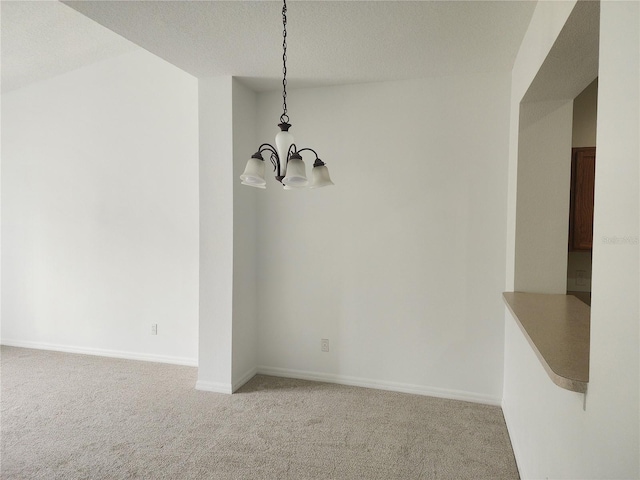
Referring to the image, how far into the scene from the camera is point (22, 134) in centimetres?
466

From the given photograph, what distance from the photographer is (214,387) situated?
354 centimetres

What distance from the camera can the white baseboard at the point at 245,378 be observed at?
141 inches

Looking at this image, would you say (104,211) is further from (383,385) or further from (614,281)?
(614,281)

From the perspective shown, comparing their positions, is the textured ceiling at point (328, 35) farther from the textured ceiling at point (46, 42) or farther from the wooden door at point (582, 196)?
the wooden door at point (582, 196)

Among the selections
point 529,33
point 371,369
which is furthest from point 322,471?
point 529,33

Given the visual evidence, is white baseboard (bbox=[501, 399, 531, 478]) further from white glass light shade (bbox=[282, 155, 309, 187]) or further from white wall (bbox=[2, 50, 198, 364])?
white wall (bbox=[2, 50, 198, 364])

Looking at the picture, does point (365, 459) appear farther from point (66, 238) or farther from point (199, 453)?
point (66, 238)

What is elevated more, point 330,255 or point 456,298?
point 330,255

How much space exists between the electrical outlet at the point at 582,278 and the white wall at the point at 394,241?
889 millimetres

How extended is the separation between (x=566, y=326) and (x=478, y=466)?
1142 millimetres

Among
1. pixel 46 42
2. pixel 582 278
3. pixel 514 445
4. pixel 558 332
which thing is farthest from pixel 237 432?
pixel 46 42

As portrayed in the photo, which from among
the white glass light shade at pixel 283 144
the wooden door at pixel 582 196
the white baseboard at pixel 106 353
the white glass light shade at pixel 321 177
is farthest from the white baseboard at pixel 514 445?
the white baseboard at pixel 106 353

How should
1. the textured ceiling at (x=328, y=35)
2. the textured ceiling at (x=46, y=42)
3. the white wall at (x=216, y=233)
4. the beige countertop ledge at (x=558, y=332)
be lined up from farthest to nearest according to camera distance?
the white wall at (x=216, y=233) < the textured ceiling at (x=46, y=42) < the textured ceiling at (x=328, y=35) < the beige countertop ledge at (x=558, y=332)

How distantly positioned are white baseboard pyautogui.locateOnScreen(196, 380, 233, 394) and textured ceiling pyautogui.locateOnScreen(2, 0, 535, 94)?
105 inches
